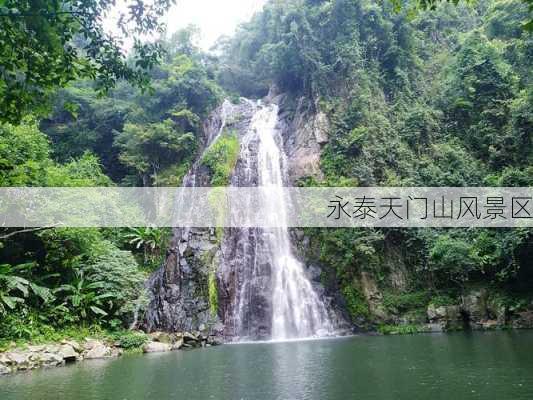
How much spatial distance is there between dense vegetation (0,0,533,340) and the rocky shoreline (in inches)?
44.3

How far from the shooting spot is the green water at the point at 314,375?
568cm

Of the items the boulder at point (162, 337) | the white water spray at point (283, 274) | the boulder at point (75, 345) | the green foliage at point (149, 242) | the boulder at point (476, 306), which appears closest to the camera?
the boulder at point (75, 345)

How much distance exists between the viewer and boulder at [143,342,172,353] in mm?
12674

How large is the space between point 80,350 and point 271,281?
21.1 ft

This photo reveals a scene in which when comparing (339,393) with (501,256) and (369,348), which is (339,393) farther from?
(501,256)

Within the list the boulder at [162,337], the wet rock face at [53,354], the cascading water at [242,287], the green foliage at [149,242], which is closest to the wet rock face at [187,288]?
Answer: the cascading water at [242,287]

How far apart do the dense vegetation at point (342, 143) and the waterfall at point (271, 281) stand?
1164 millimetres

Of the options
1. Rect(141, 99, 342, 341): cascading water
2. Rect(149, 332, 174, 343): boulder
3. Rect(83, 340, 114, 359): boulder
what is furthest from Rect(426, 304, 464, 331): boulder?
Rect(83, 340, 114, 359): boulder

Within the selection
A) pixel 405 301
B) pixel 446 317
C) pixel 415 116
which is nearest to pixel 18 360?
pixel 405 301

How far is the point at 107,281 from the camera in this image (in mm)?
14672

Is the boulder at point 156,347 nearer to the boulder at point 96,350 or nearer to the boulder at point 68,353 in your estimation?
the boulder at point 96,350

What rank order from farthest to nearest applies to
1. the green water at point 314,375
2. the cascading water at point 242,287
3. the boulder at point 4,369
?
the cascading water at point 242,287, the boulder at point 4,369, the green water at point 314,375

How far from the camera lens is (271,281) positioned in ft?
50.5

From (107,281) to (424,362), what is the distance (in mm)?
10736
